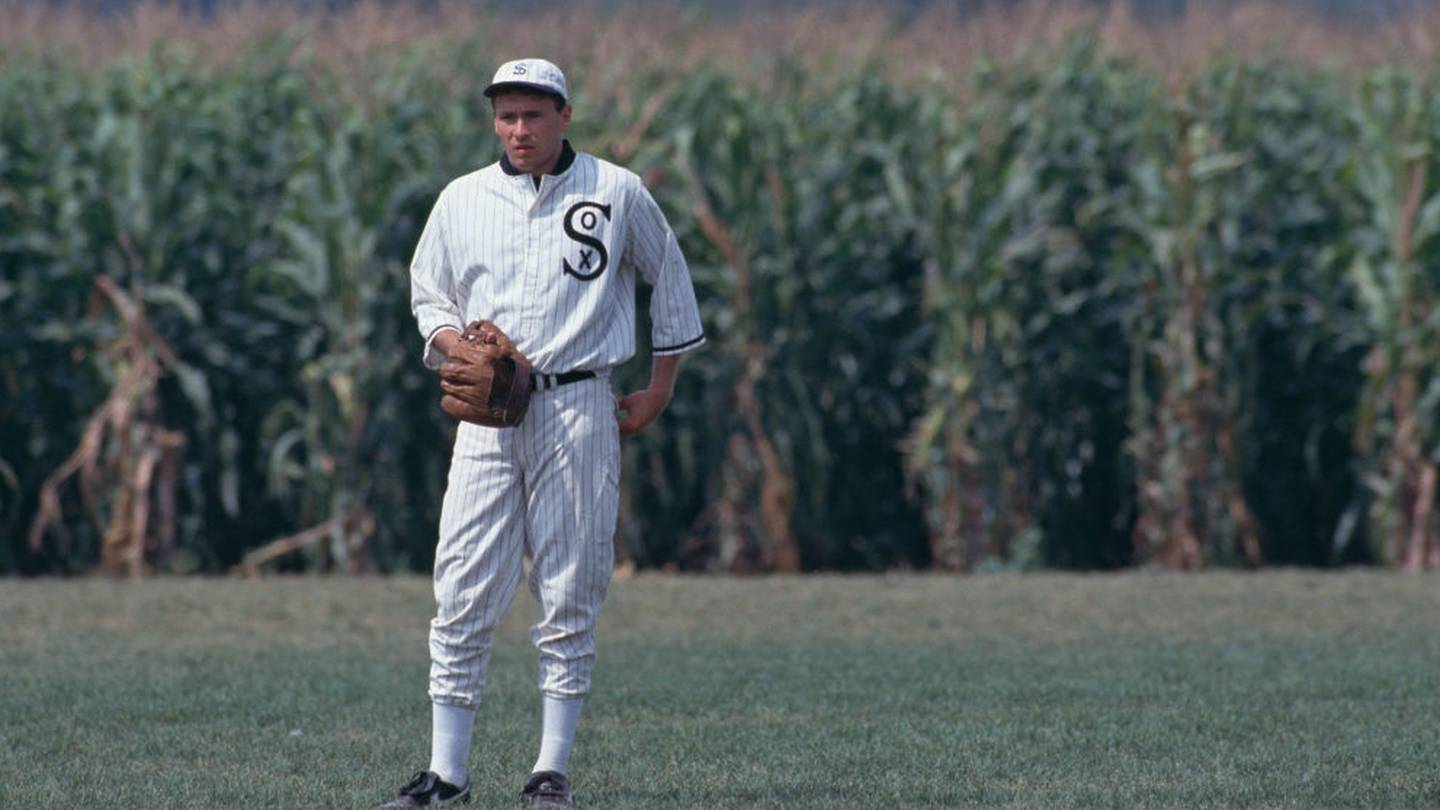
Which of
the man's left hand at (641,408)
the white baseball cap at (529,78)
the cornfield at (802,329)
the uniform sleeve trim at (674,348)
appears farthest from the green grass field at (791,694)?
the white baseball cap at (529,78)

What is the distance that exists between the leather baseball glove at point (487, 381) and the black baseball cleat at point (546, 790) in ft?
3.26

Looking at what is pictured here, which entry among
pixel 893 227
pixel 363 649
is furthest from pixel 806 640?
pixel 893 227

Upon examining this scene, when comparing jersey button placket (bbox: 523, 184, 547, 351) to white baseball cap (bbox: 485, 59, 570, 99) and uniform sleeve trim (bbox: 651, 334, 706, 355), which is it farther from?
uniform sleeve trim (bbox: 651, 334, 706, 355)

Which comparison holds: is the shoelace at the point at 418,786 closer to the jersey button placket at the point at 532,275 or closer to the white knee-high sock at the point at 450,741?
the white knee-high sock at the point at 450,741

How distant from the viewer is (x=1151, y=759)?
23.5ft

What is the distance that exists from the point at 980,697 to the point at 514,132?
3320mm

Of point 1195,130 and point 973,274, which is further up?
point 1195,130

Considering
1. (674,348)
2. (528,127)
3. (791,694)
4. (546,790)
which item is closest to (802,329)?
(791,694)

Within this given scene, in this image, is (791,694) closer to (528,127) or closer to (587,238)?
(587,238)

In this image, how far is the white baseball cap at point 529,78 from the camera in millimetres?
6273

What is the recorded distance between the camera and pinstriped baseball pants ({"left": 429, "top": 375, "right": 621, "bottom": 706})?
639 centimetres

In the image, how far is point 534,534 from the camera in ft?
21.2

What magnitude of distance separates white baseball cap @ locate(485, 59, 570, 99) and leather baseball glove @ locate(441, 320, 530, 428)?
678 millimetres

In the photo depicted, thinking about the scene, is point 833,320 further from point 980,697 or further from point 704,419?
point 980,697
